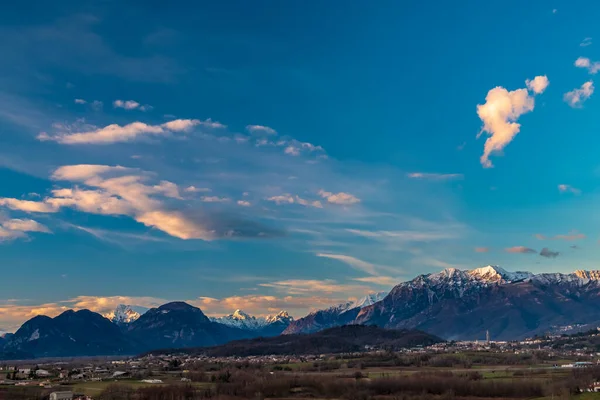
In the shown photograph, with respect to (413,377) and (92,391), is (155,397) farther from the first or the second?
(413,377)

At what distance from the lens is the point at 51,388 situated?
186 meters

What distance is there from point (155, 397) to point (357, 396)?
55.0 metres

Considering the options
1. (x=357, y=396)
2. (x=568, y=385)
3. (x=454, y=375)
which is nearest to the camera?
(x=568, y=385)

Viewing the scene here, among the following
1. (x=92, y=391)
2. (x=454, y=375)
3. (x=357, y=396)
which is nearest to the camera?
(x=357, y=396)

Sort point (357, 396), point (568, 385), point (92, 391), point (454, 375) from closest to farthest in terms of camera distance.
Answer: point (568, 385) < point (357, 396) < point (92, 391) < point (454, 375)

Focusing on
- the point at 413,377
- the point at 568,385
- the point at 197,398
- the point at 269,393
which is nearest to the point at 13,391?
the point at 197,398

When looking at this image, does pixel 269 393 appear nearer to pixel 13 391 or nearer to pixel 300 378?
pixel 300 378

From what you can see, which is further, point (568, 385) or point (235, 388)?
point (235, 388)

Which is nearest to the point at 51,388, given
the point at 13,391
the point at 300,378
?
the point at 13,391

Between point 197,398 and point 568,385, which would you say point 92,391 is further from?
point 568,385

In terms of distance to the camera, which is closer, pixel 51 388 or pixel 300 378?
pixel 51 388

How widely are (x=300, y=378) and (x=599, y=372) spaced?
9036cm

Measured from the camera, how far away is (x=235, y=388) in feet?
609

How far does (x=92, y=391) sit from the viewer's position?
7087 inches
